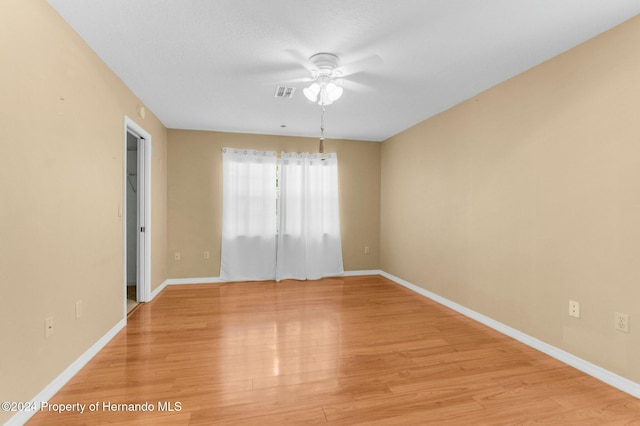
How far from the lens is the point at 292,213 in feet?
17.0

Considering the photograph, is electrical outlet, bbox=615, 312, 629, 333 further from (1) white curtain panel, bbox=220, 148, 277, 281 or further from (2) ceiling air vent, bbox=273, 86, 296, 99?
(1) white curtain panel, bbox=220, 148, 277, 281

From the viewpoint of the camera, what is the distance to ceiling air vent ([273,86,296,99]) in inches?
124

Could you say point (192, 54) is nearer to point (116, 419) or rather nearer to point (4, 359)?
point (4, 359)

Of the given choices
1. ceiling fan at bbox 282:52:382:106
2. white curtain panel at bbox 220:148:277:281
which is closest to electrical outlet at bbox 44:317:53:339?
ceiling fan at bbox 282:52:382:106

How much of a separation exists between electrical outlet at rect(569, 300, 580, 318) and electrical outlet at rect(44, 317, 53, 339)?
3.66m

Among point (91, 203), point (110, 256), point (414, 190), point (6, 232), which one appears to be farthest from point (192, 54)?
point (414, 190)

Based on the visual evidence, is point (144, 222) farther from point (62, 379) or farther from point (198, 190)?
point (62, 379)

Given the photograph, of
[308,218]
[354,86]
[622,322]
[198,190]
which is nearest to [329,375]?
[622,322]

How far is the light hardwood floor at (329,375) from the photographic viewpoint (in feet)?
5.84

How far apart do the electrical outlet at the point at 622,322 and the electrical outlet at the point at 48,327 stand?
3703mm

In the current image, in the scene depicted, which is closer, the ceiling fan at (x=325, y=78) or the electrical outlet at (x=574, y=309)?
the electrical outlet at (x=574, y=309)

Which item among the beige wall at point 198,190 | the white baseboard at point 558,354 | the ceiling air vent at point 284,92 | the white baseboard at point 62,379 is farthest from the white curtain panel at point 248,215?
the white baseboard at point 558,354

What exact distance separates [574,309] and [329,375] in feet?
6.39

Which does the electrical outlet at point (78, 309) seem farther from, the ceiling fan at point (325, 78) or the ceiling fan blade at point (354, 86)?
the ceiling fan blade at point (354, 86)
